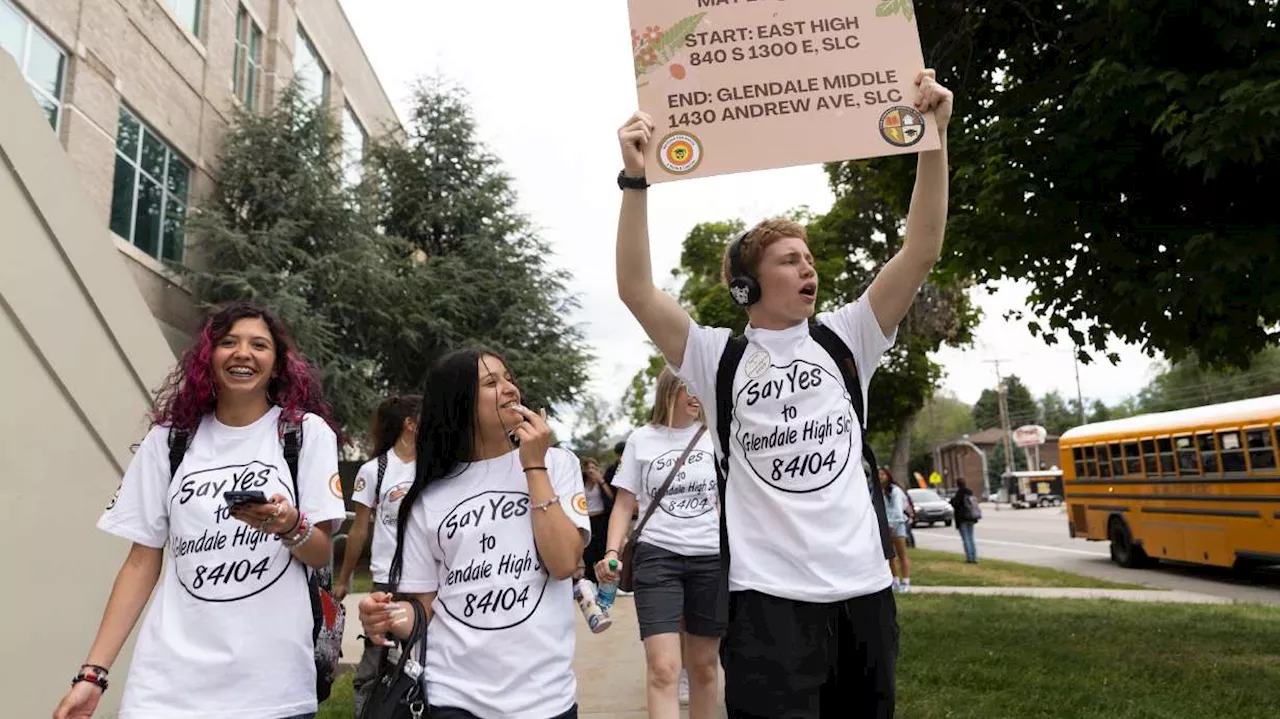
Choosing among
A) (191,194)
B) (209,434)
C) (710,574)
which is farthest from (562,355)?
(209,434)

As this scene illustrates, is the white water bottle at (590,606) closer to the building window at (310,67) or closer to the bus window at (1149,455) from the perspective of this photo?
the bus window at (1149,455)

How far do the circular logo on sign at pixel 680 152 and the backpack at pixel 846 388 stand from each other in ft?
1.69

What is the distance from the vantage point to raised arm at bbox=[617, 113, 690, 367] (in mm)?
2459

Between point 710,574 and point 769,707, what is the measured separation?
8.01 feet

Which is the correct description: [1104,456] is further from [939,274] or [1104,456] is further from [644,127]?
[644,127]

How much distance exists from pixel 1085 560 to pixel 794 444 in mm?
19059

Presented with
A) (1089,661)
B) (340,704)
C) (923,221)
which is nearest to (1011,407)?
(1089,661)

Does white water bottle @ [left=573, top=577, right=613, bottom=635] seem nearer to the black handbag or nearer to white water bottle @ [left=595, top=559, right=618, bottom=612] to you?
the black handbag

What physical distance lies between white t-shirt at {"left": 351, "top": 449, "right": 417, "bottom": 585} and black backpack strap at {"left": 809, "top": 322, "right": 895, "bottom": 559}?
2503 mm

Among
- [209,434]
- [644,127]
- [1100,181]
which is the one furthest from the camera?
[1100,181]

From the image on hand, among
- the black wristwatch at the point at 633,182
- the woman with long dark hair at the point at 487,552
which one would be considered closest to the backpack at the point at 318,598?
the woman with long dark hair at the point at 487,552

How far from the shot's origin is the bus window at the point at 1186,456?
14.3 m

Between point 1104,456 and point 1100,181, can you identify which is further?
point 1104,456

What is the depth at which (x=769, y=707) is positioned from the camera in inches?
88.7
